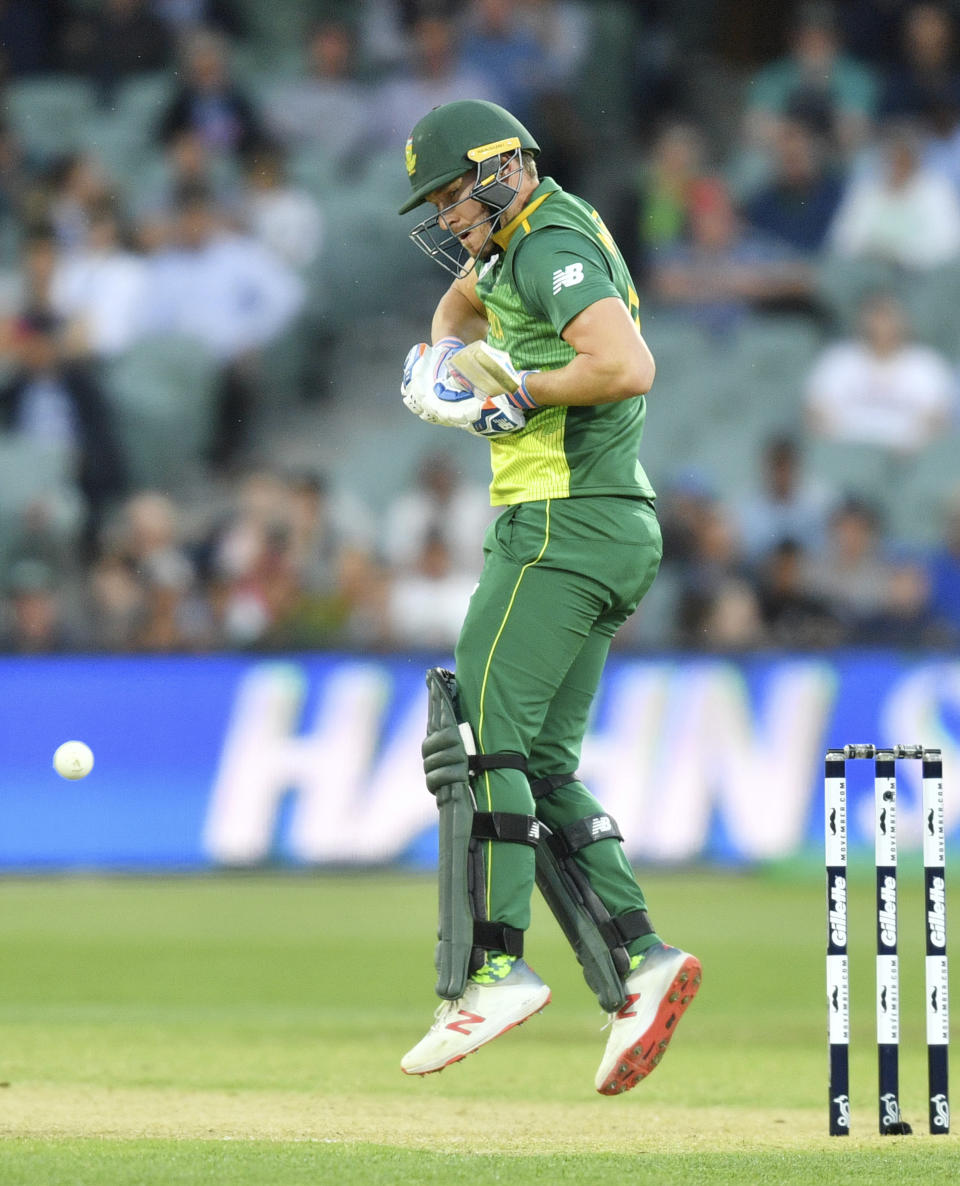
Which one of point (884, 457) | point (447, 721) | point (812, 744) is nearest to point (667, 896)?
point (812, 744)

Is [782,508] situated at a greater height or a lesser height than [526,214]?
lesser

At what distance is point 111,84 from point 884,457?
23.0 feet

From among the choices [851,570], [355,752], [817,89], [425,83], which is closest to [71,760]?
[355,752]

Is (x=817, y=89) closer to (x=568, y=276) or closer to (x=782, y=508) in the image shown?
(x=782, y=508)

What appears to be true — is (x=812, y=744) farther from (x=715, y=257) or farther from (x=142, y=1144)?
(x=142, y=1144)

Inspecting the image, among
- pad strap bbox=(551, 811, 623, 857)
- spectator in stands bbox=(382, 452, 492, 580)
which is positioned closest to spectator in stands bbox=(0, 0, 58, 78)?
spectator in stands bbox=(382, 452, 492, 580)

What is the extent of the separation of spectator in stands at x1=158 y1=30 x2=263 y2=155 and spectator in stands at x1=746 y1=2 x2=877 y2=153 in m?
3.94

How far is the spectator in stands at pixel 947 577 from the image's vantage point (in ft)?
41.1

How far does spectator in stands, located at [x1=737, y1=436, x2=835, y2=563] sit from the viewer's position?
12898 millimetres

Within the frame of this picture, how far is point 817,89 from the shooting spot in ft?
51.1

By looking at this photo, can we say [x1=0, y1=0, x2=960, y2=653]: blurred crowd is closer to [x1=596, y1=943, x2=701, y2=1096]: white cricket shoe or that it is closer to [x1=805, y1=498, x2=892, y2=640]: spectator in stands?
[x1=805, y1=498, x2=892, y2=640]: spectator in stands

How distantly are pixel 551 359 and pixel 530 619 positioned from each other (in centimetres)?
64

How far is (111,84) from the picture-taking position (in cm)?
1619

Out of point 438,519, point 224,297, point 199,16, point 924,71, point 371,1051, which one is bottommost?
point 371,1051
